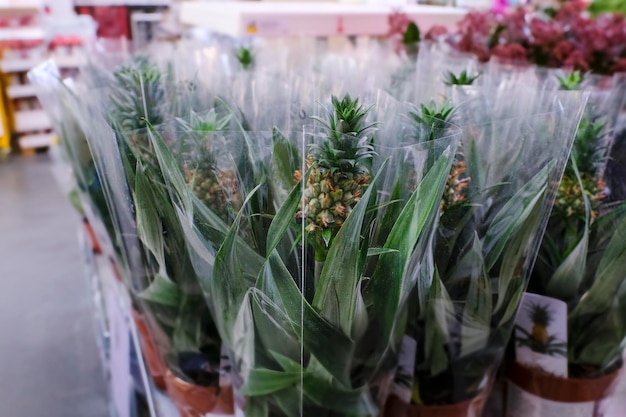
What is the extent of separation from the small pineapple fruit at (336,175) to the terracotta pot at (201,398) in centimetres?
29

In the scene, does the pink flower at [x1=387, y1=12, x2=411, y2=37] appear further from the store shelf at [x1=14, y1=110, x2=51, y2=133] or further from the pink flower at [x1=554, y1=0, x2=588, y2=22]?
the store shelf at [x1=14, y1=110, x2=51, y2=133]

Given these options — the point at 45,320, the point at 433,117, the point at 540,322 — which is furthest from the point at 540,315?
the point at 45,320

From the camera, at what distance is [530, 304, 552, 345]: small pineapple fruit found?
63 centimetres

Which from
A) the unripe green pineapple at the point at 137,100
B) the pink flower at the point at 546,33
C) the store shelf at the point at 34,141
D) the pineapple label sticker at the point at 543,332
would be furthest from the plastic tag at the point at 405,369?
the store shelf at the point at 34,141

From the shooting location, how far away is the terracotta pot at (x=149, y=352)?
777 mm

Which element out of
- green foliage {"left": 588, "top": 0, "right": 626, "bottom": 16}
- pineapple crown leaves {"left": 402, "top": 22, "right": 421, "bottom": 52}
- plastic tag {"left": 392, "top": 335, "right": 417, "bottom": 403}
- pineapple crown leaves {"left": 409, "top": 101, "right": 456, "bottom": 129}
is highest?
green foliage {"left": 588, "top": 0, "right": 626, "bottom": 16}

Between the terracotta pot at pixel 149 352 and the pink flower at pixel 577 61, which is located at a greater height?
the pink flower at pixel 577 61

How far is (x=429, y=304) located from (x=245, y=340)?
196mm

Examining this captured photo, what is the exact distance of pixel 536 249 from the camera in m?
0.58

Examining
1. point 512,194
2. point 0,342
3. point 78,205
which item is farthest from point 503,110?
point 0,342

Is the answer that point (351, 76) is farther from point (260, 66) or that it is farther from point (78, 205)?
point (78, 205)

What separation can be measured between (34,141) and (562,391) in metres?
4.25

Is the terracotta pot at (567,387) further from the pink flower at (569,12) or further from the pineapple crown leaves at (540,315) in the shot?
the pink flower at (569,12)

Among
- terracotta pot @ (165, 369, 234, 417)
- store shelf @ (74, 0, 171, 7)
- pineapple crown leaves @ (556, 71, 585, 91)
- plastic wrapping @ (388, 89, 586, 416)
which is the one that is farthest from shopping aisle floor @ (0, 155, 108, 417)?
store shelf @ (74, 0, 171, 7)
